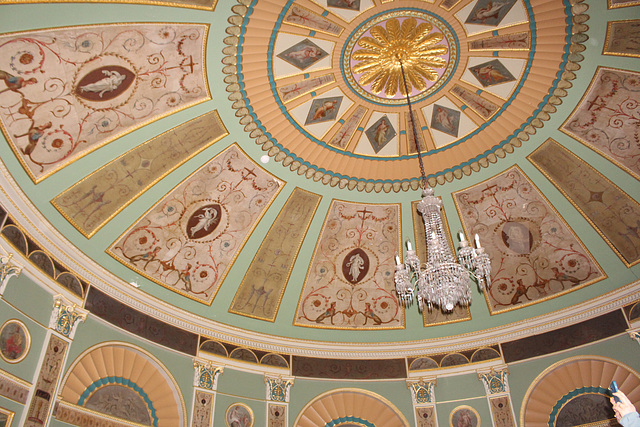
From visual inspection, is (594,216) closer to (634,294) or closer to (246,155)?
(634,294)

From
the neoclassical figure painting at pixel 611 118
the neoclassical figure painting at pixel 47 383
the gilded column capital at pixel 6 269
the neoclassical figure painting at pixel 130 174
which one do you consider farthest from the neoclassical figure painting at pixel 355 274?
the gilded column capital at pixel 6 269

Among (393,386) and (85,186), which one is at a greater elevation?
(85,186)

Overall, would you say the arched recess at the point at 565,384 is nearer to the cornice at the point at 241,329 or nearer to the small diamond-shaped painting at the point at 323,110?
the cornice at the point at 241,329

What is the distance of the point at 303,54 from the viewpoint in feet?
33.4

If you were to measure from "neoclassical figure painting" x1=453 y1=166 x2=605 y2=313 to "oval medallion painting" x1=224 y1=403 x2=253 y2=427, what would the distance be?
630cm

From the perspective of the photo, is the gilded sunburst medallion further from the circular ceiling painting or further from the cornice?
the cornice

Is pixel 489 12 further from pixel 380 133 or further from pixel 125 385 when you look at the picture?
pixel 125 385

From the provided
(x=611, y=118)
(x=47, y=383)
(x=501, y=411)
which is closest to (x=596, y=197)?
(x=611, y=118)

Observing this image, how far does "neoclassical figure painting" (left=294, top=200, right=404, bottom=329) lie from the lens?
A: 12.9 m

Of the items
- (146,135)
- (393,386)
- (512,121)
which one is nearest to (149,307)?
(146,135)

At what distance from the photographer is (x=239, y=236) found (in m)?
12.1

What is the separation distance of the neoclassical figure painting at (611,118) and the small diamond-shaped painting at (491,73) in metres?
1.63

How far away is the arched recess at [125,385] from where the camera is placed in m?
9.05

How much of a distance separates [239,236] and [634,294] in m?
8.70
